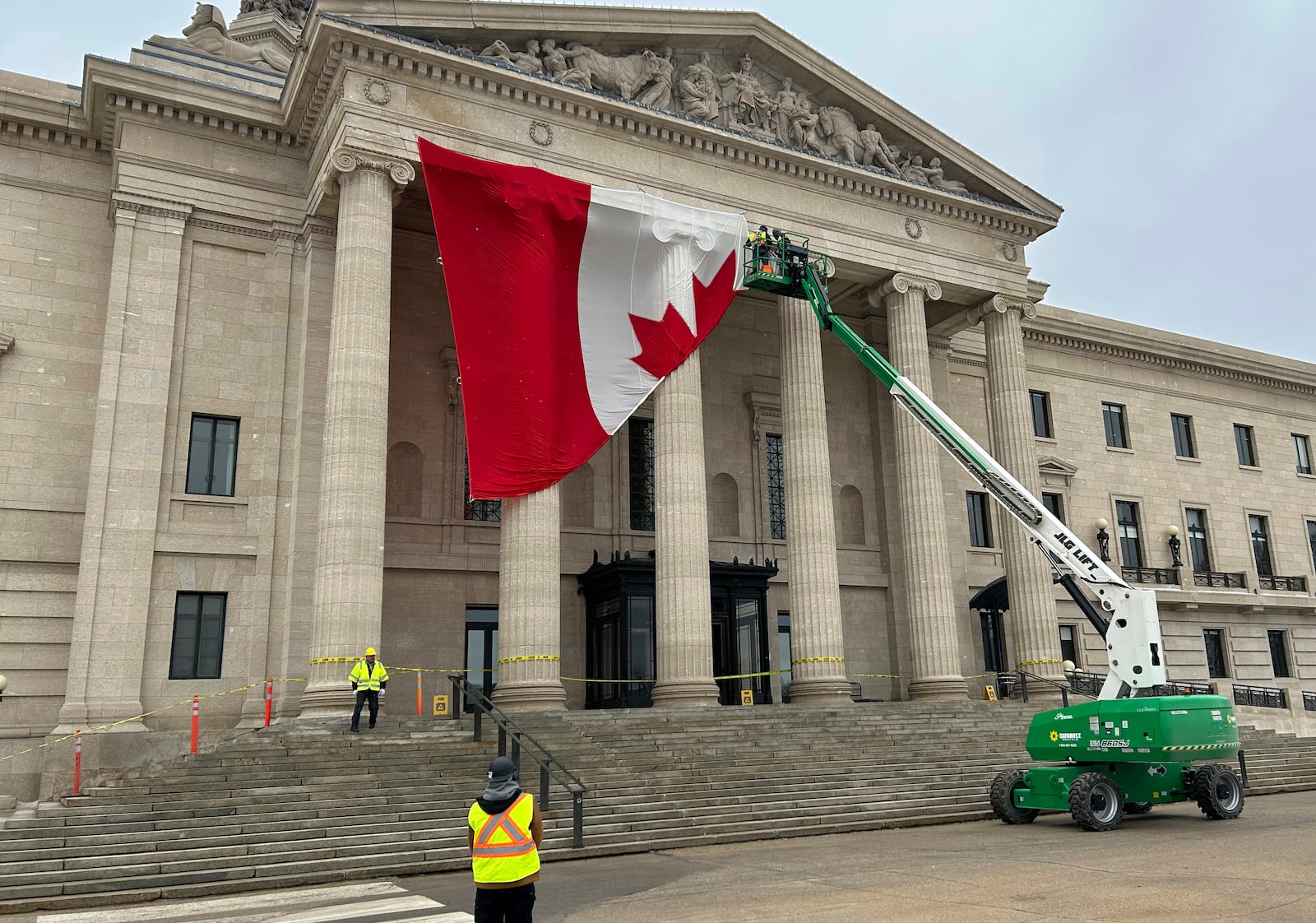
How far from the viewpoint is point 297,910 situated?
11.3m

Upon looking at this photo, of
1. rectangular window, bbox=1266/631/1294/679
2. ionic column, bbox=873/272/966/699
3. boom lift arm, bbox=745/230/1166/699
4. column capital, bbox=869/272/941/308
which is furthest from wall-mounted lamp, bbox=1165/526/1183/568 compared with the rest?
boom lift arm, bbox=745/230/1166/699

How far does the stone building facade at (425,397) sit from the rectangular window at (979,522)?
1.47m

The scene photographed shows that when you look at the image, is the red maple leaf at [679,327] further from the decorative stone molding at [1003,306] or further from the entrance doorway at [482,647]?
the decorative stone molding at [1003,306]

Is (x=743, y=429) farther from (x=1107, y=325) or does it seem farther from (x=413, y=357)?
(x=1107, y=325)

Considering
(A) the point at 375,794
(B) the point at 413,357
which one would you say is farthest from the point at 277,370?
(A) the point at 375,794

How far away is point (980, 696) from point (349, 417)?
786 inches

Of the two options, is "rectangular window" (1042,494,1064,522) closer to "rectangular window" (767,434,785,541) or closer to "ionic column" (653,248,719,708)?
"rectangular window" (767,434,785,541)

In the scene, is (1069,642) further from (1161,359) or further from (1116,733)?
(1116,733)

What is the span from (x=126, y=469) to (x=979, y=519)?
26113mm

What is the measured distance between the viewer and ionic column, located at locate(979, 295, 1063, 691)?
2894 centimetres

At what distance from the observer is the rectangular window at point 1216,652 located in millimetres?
39750

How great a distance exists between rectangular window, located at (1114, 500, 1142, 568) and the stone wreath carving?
15.8 m

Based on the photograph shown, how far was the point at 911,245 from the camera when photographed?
30.3 metres

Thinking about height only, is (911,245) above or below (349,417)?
above
